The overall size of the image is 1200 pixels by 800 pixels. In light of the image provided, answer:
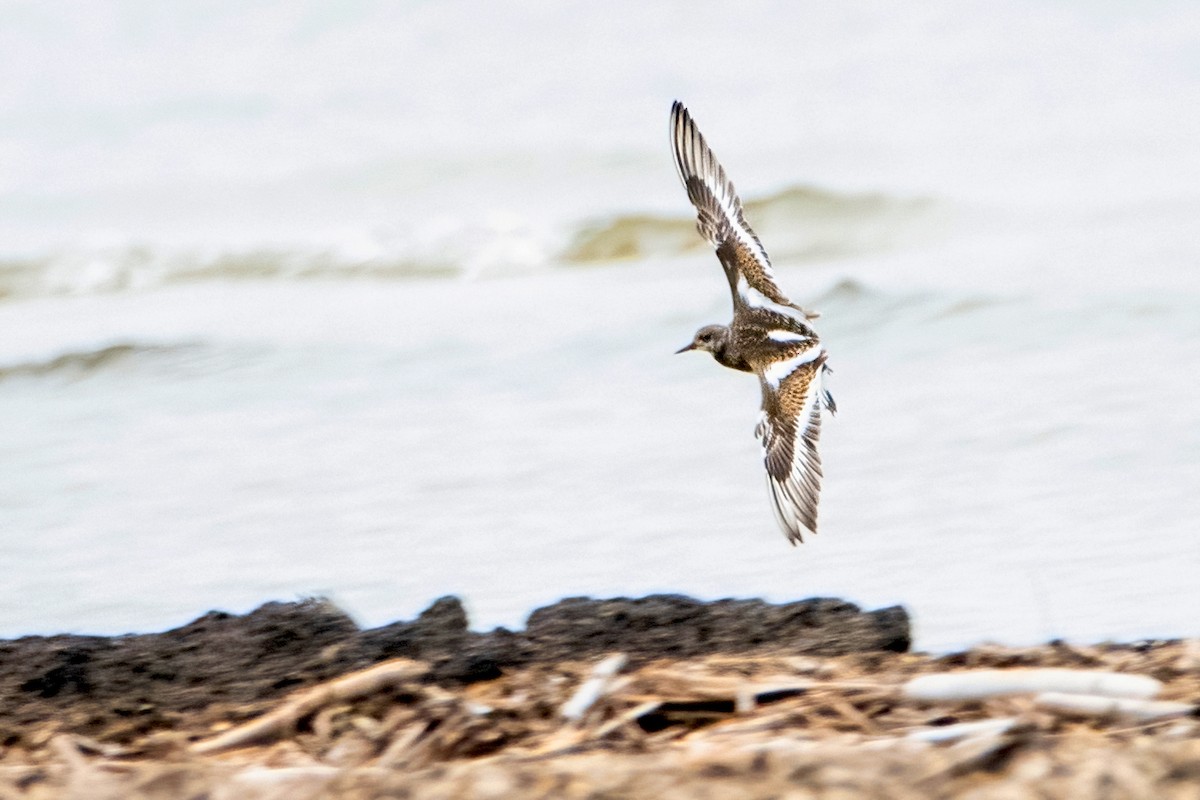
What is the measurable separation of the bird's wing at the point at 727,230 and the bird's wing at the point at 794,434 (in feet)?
0.61

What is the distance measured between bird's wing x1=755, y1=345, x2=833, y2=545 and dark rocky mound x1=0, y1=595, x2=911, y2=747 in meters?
0.46

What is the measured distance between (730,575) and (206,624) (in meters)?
1.39

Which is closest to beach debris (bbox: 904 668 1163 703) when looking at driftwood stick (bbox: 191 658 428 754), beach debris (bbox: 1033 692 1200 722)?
beach debris (bbox: 1033 692 1200 722)

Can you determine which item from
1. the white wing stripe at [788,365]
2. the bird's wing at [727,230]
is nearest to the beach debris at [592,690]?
the white wing stripe at [788,365]

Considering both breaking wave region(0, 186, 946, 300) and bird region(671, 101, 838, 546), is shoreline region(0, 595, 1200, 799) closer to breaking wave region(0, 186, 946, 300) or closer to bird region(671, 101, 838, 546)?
bird region(671, 101, 838, 546)

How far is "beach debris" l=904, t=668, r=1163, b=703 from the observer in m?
2.06

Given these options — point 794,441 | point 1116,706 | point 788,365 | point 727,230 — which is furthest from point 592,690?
point 727,230

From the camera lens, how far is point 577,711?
2178mm

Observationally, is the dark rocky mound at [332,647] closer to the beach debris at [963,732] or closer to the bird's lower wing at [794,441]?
the bird's lower wing at [794,441]

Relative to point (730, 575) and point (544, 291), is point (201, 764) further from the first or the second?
point (544, 291)

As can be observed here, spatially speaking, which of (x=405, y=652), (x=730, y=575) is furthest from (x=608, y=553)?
(x=405, y=652)

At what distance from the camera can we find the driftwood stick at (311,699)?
2229 mm

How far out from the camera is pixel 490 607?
3584 mm

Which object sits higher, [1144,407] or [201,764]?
[1144,407]
